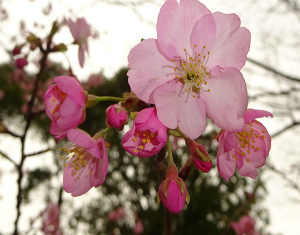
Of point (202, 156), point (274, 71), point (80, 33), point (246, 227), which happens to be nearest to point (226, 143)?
point (202, 156)

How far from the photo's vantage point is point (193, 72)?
0.79 meters

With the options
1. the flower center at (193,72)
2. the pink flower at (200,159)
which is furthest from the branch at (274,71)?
the pink flower at (200,159)

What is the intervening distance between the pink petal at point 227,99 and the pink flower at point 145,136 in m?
0.15

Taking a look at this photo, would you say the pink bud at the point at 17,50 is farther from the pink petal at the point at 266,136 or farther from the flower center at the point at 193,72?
the pink petal at the point at 266,136

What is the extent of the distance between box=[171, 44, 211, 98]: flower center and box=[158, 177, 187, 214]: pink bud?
25cm

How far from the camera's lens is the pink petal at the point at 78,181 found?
803mm

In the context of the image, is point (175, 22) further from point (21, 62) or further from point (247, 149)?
point (21, 62)

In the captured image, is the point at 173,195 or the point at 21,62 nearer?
the point at 173,195

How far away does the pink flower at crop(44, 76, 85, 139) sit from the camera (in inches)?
28.4

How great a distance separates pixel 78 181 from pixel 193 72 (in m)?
0.47

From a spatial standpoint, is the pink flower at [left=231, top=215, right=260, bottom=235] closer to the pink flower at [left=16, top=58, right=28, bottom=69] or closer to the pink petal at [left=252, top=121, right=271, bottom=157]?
the pink petal at [left=252, top=121, right=271, bottom=157]

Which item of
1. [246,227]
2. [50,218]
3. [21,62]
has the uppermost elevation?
[21,62]

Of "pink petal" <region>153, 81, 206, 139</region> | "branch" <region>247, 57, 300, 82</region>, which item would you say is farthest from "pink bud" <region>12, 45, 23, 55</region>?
"branch" <region>247, 57, 300, 82</region>

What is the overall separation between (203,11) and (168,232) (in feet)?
2.02
